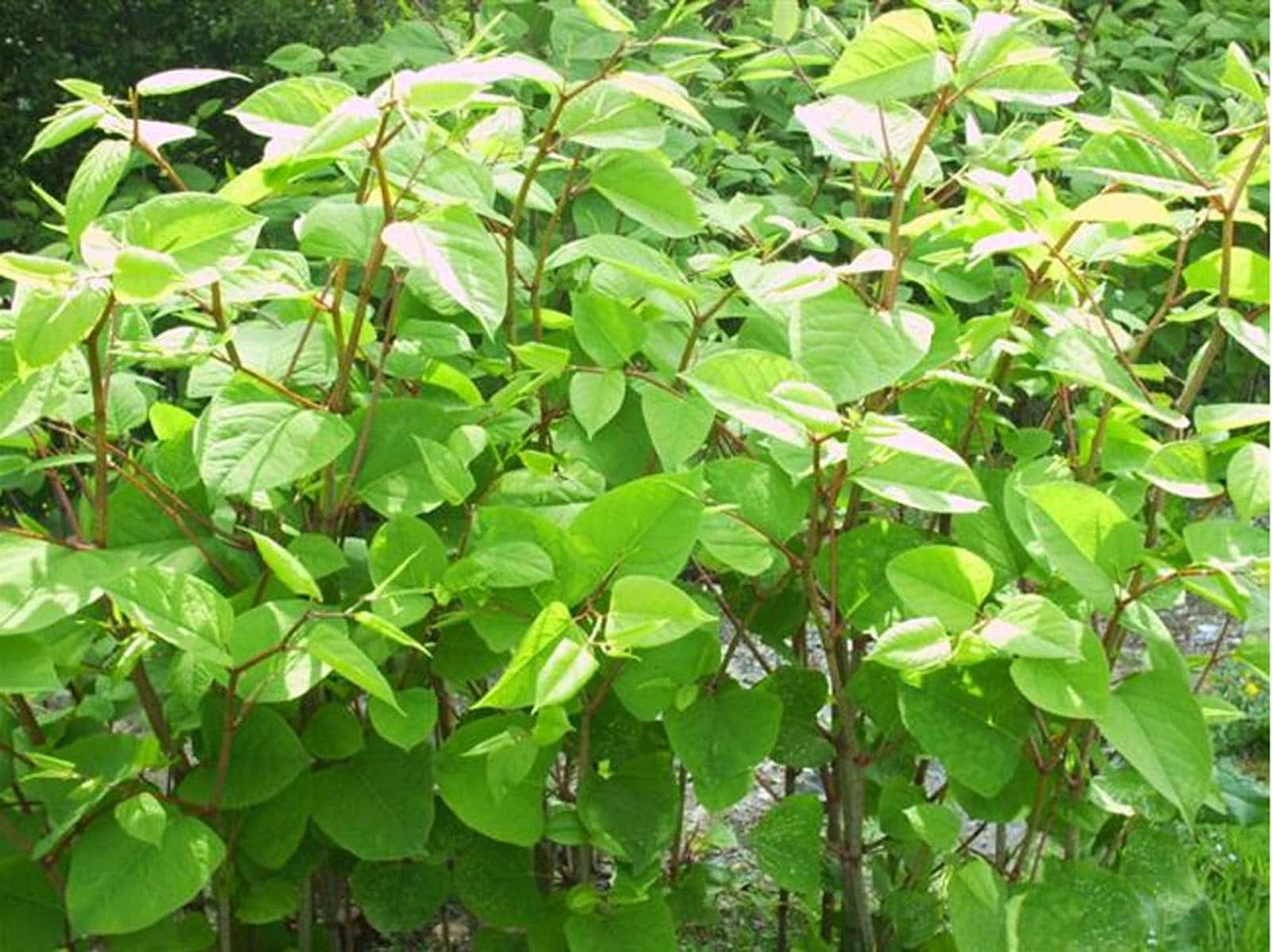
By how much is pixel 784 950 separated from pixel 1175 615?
2.60 meters

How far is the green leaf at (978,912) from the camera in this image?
1.42 m

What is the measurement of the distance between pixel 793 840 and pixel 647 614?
0.46m

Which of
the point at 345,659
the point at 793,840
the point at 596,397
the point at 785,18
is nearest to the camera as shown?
the point at 345,659

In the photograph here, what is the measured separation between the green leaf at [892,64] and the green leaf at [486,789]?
621mm

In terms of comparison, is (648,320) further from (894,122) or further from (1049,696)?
(1049,696)

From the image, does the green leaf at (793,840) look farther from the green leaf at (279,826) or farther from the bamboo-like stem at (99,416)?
the bamboo-like stem at (99,416)

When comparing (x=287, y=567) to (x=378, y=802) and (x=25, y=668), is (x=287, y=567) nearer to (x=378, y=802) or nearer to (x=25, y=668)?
(x=25, y=668)

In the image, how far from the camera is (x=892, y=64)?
1.28 m

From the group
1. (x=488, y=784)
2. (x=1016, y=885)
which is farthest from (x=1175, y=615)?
(x=488, y=784)

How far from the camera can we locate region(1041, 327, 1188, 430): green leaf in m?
1.34

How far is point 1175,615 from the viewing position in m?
4.33

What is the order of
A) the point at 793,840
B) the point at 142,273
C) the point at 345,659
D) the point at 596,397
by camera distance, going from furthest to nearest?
the point at 793,840
the point at 596,397
the point at 345,659
the point at 142,273

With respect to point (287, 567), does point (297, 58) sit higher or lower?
lower

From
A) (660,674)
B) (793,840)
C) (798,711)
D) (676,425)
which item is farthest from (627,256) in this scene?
(793,840)
